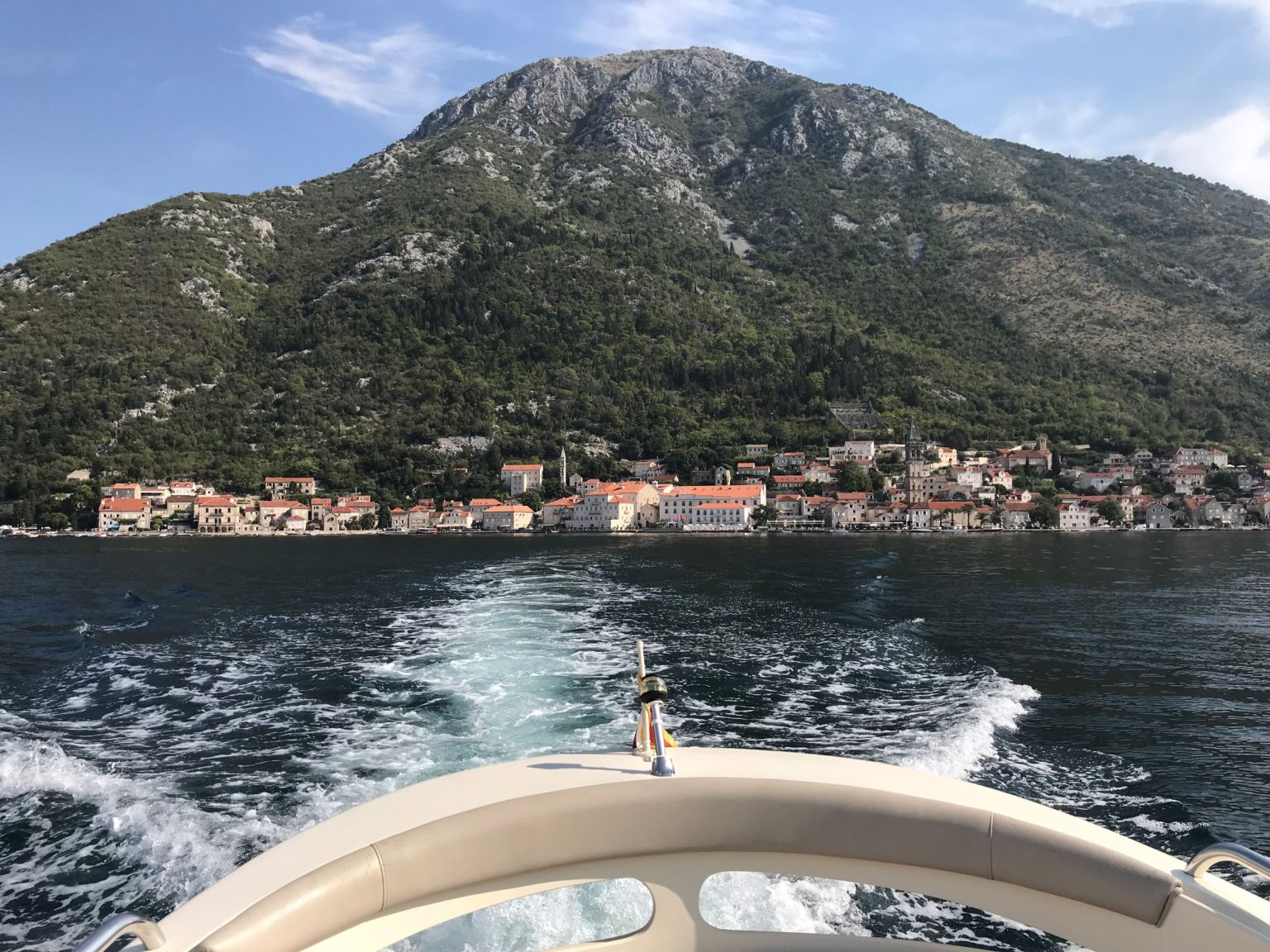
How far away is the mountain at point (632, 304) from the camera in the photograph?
97938 mm

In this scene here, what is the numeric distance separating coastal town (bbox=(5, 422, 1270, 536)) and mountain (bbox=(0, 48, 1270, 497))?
6.54 meters

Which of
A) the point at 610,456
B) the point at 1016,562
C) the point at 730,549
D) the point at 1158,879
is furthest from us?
the point at 610,456

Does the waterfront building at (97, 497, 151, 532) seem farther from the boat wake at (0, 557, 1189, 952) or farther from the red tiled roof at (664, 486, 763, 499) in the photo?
the boat wake at (0, 557, 1189, 952)

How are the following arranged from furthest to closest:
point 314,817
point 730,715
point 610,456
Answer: point 610,456 → point 730,715 → point 314,817

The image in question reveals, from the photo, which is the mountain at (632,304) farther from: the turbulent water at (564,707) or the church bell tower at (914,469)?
the turbulent water at (564,707)

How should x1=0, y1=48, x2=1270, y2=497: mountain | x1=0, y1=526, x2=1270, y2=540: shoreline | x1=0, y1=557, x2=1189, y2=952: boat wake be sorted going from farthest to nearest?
x1=0, y1=48, x2=1270, y2=497: mountain < x1=0, y1=526, x2=1270, y2=540: shoreline < x1=0, y1=557, x2=1189, y2=952: boat wake

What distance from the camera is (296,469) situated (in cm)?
8831

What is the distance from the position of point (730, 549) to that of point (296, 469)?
56.3m

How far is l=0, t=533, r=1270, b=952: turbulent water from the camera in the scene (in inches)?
263

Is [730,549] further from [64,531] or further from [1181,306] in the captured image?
[1181,306]

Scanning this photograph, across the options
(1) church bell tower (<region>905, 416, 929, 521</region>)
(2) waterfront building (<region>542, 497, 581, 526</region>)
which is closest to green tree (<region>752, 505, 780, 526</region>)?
(1) church bell tower (<region>905, 416, 929, 521</region>)

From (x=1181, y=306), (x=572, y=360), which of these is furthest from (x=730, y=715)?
(x=1181, y=306)

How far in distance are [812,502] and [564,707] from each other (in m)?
71.8

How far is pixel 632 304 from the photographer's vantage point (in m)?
126
